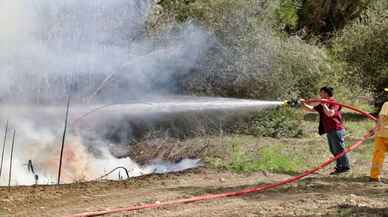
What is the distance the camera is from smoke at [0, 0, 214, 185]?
33.2ft

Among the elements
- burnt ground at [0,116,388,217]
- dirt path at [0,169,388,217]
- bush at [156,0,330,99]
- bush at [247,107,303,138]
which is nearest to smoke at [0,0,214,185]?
bush at [156,0,330,99]

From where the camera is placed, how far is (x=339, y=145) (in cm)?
949

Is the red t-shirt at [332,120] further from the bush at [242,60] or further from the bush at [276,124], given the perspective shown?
the bush at [242,60]

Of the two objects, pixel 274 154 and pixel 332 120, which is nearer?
pixel 332 120

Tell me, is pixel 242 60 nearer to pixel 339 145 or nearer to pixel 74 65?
pixel 74 65

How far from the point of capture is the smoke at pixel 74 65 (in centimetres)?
1013

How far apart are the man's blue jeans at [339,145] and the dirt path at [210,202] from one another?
1.00 feet

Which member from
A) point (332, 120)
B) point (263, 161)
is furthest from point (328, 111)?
point (263, 161)

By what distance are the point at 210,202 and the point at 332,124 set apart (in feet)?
10.2

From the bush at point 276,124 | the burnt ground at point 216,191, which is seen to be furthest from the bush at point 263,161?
the bush at point 276,124

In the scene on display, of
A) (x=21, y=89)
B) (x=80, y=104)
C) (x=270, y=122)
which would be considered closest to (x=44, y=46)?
(x=21, y=89)

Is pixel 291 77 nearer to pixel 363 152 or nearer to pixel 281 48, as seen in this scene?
pixel 281 48

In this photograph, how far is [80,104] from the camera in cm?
1293

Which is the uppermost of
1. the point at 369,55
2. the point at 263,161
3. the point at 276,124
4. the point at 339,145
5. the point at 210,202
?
the point at 369,55
